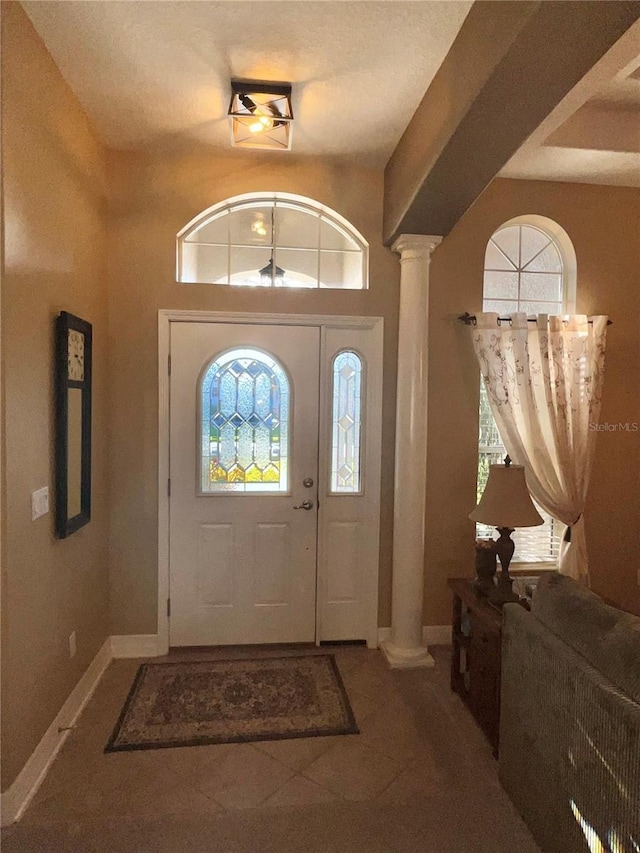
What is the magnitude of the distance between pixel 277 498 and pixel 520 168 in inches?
96.2

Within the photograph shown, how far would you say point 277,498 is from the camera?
120 inches

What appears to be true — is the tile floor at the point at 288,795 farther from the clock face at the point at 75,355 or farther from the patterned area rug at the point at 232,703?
the clock face at the point at 75,355

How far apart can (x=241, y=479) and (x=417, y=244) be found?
1713mm

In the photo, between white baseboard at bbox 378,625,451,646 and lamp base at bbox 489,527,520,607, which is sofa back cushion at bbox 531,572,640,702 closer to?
lamp base at bbox 489,527,520,607

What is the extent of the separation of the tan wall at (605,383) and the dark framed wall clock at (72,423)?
1939 mm

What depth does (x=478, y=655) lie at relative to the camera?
2.38 metres

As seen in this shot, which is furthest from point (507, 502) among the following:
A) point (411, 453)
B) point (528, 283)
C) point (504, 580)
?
point (528, 283)

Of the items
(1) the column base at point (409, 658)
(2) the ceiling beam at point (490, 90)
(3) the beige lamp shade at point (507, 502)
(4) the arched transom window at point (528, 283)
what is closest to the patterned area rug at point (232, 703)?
(1) the column base at point (409, 658)

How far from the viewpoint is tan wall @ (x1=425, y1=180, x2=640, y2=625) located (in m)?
3.09

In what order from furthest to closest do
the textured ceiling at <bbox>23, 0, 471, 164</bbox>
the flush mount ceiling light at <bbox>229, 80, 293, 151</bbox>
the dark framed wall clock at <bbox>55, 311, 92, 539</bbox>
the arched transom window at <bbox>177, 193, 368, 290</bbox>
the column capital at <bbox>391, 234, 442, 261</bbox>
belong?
1. the arched transom window at <bbox>177, 193, 368, 290</bbox>
2. the column capital at <bbox>391, 234, 442, 261</bbox>
3. the flush mount ceiling light at <bbox>229, 80, 293, 151</bbox>
4. the dark framed wall clock at <bbox>55, 311, 92, 539</bbox>
5. the textured ceiling at <bbox>23, 0, 471, 164</bbox>

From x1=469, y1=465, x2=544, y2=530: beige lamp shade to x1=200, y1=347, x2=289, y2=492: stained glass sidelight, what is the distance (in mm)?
1206

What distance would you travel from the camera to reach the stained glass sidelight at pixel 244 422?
9.86 ft

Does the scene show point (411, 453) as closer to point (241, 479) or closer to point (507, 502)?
point (507, 502)

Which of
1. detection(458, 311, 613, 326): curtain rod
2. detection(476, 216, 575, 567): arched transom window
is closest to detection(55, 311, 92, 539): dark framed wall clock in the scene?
detection(458, 311, 613, 326): curtain rod
